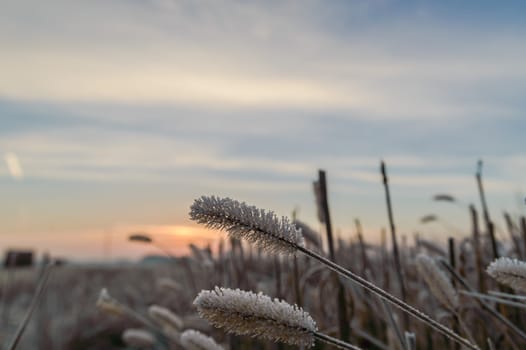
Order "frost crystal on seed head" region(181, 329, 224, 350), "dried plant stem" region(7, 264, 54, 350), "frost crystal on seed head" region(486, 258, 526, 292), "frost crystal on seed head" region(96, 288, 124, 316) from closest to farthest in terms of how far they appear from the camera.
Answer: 1. "frost crystal on seed head" region(486, 258, 526, 292)
2. "frost crystal on seed head" region(181, 329, 224, 350)
3. "dried plant stem" region(7, 264, 54, 350)
4. "frost crystal on seed head" region(96, 288, 124, 316)

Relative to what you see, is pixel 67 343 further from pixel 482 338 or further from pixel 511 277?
pixel 511 277

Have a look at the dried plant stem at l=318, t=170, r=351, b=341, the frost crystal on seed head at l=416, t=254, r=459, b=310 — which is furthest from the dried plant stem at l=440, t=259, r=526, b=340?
the dried plant stem at l=318, t=170, r=351, b=341

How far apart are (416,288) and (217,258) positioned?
1.17 metres

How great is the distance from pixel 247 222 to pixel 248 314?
0.14 metres

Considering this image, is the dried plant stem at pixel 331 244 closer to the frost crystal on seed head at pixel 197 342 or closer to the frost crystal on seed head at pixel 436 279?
the frost crystal on seed head at pixel 436 279

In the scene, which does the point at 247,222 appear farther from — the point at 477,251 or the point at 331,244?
the point at 477,251

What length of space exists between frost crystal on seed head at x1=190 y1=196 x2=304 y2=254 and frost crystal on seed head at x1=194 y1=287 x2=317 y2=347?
0.27ft

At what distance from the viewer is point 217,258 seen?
3.69 m

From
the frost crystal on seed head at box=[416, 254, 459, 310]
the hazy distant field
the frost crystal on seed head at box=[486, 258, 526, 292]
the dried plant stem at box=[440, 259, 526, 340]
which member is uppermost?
the frost crystal on seed head at box=[486, 258, 526, 292]

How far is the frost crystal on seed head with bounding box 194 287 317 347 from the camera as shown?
90cm

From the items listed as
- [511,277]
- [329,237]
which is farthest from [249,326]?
[329,237]

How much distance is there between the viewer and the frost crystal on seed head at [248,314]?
2.97ft

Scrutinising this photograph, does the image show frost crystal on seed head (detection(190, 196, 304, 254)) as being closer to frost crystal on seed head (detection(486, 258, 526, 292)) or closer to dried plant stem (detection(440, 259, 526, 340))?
frost crystal on seed head (detection(486, 258, 526, 292))

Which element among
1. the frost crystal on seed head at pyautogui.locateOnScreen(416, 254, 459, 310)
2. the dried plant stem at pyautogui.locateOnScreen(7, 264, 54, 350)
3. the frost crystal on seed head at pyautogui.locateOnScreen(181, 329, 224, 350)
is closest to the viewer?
the frost crystal on seed head at pyautogui.locateOnScreen(181, 329, 224, 350)
